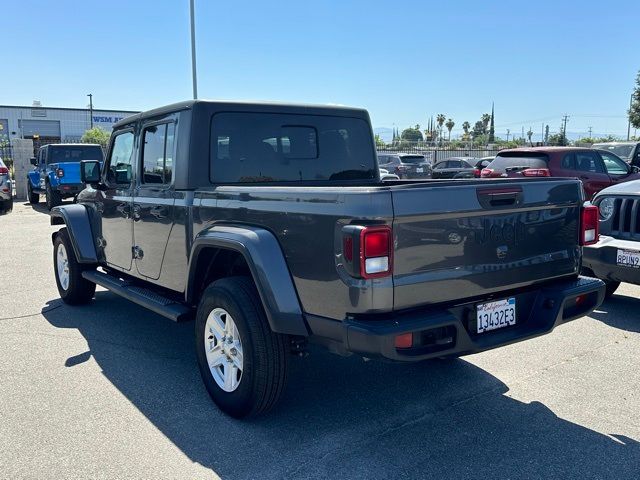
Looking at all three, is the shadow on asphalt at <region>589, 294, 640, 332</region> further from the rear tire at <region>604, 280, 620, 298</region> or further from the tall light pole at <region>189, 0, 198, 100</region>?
the tall light pole at <region>189, 0, 198, 100</region>

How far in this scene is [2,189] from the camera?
15883 mm

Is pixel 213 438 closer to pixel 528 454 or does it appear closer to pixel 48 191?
pixel 528 454

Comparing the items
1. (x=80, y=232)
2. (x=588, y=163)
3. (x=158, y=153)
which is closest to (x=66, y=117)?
(x=588, y=163)

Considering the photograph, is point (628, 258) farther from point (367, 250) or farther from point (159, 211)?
point (159, 211)

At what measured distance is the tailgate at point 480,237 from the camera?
2.99m

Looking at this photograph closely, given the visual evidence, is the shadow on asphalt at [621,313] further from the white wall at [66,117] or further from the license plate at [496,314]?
the white wall at [66,117]

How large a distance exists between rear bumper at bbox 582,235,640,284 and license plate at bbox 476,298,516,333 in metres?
2.62

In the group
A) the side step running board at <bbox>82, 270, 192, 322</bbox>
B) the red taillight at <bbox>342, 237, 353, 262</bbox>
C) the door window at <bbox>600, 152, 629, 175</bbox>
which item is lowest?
the side step running board at <bbox>82, 270, 192, 322</bbox>

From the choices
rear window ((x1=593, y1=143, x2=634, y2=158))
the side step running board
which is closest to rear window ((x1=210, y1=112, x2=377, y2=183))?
the side step running board

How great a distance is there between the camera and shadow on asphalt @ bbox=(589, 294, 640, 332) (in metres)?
5.71

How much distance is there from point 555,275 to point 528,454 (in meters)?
1.11

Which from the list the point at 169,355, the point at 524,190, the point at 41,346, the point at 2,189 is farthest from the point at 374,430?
the point at 2,189

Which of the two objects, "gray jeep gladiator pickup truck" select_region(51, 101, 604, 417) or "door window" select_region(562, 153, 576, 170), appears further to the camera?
"door window" select_region(562, 153, 576, 170)

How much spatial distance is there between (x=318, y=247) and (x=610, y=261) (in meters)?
3.75
